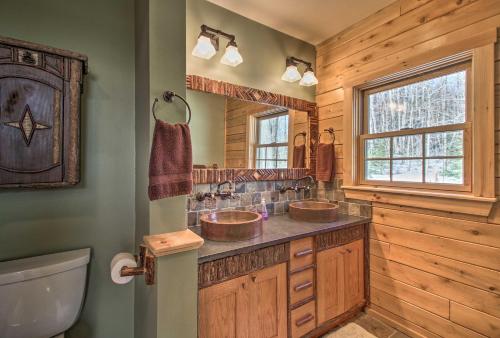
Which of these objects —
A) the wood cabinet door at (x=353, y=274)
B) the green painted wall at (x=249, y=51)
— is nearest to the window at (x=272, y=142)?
the green painted wall at (x=249, y=51)

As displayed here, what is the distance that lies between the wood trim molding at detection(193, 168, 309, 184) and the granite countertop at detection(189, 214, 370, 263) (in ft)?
1.14

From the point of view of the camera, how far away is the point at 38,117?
1.23 meters

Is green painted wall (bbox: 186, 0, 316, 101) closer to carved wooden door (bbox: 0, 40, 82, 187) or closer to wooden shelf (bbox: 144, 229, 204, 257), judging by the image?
carved wooden door (bbox: 0, 40, 82, 187)

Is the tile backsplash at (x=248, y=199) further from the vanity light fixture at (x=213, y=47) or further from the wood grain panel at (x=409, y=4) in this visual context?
the wood grain panel at (x=409, y=4)

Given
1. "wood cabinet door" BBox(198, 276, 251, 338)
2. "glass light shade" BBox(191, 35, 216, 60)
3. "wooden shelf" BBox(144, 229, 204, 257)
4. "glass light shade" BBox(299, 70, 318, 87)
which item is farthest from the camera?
"glass light shade" BBox(299, 70, 318, 87)

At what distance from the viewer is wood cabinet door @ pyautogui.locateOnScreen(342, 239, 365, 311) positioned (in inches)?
76.4

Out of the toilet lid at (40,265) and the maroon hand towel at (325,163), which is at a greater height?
the maroon hand towel at (325,163)

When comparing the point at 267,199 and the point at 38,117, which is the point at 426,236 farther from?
the point at 38,117

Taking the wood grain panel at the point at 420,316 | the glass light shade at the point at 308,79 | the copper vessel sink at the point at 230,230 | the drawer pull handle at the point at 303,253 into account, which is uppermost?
the glass light shade at the point at 308,79

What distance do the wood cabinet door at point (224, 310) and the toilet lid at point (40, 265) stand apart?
0.63 metres

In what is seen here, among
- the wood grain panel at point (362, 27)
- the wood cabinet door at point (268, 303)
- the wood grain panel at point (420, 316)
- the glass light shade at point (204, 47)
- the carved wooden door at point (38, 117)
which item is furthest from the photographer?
the wood grain panel at point (362, 27)

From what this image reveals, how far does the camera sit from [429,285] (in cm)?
175

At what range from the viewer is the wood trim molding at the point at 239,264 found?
50.3 inches

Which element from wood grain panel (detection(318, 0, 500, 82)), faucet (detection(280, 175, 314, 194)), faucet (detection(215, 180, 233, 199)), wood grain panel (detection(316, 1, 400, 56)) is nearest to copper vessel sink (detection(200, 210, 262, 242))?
faucet (detection(215, 180, 233, 199))
